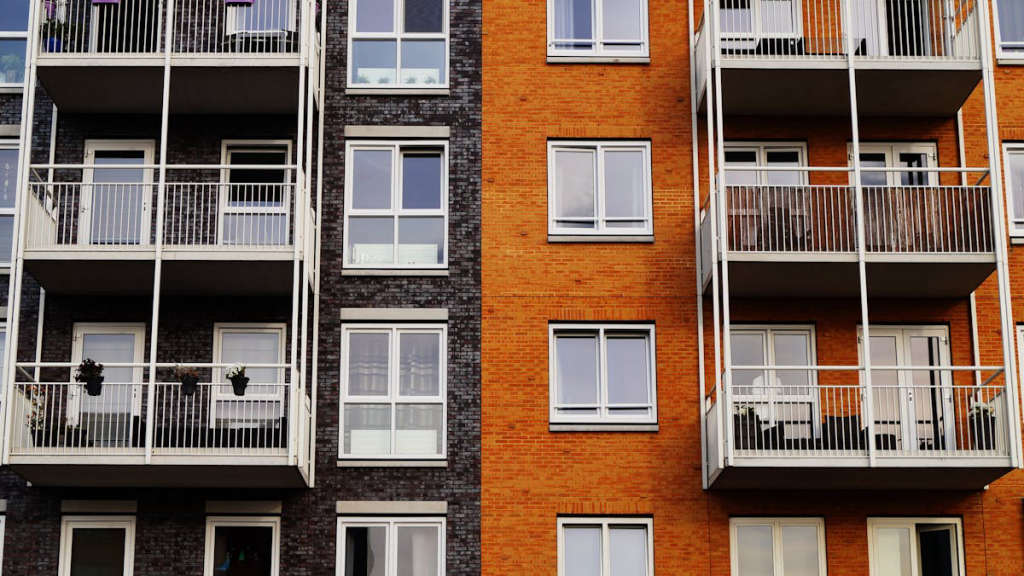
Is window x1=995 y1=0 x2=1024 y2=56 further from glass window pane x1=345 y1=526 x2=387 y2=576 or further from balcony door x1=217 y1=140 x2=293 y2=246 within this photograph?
glass window pane x1=345 y1=526 x2=387 y2=576

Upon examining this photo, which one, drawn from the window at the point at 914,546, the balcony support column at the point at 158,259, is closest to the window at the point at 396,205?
the balcony support column at the point at 158,259

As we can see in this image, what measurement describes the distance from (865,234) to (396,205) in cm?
629

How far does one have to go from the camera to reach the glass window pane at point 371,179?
67.2ft

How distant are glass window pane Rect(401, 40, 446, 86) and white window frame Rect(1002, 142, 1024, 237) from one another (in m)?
7.91

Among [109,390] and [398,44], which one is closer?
[109,390]

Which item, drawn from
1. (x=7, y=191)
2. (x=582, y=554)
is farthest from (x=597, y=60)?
(x=7, y=191)

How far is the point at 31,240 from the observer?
1895 centimetres

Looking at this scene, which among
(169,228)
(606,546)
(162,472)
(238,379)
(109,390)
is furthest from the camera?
(169,228)

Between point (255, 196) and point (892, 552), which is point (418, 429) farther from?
point (892, 552)

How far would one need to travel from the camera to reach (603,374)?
64.7 ft

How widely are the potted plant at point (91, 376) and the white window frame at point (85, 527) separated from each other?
5.90 ft

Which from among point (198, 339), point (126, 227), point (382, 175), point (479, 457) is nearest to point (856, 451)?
point (479, 457)

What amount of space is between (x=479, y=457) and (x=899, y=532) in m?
Answer: 5.58

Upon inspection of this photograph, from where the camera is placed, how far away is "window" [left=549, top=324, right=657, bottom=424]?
64.4ft
